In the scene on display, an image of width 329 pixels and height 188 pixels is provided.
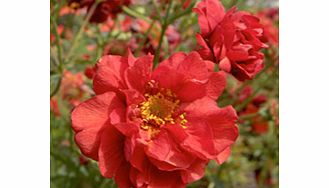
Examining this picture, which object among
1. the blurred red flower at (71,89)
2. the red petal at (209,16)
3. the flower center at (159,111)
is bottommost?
the blurred red flower at (71,89)

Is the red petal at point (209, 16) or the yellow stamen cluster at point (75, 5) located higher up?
the red petal at point (209, 16)

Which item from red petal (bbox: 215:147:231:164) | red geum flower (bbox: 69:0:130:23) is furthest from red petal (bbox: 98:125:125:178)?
red geum flower (bbox: 69:0:130:23)

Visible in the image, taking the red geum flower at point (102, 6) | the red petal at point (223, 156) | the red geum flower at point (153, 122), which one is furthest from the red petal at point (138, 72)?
the red geum flower at point (102, 6)

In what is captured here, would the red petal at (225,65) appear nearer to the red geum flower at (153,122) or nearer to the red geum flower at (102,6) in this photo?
the red geum flower at (153,122)

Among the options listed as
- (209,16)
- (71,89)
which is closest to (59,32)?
(71,89)

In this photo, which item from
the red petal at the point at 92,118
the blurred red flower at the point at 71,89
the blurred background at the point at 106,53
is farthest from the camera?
the blurred red flower at the point at 71,89

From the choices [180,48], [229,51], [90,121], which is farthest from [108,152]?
[180,48]

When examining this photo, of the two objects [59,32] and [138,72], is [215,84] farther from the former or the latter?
[59,32]

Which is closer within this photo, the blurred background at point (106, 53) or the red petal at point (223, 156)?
the red petal at point (223, 156)

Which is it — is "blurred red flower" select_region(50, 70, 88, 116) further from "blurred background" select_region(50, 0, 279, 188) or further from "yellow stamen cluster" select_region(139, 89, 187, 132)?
"yellow stamen cluster" select_region(139, 89, 187, 132)
